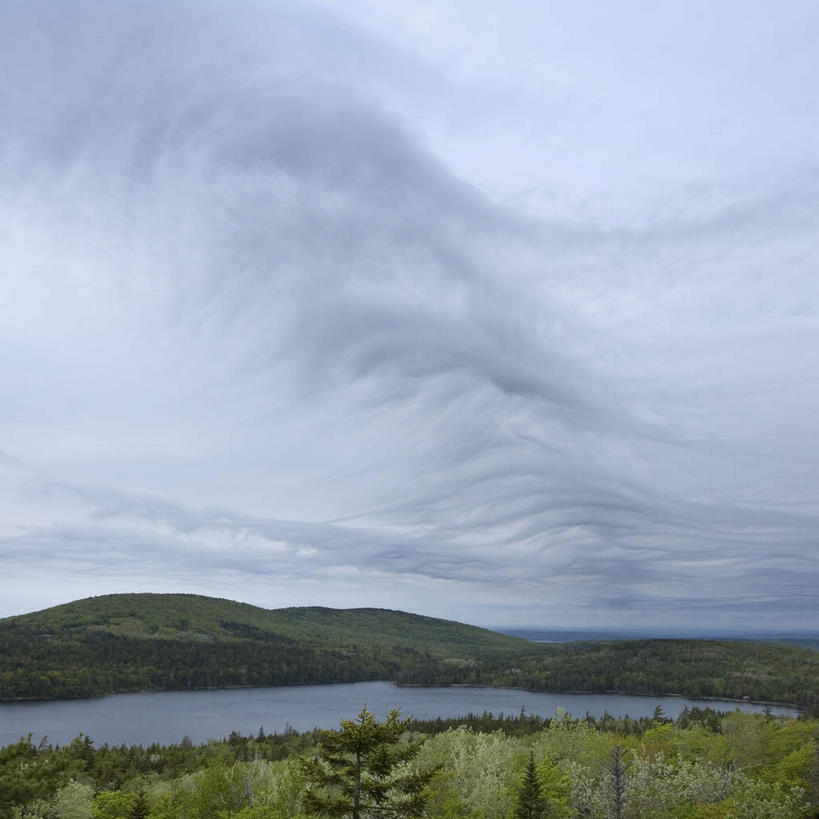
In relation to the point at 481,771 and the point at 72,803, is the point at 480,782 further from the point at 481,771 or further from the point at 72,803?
the point at 72,803

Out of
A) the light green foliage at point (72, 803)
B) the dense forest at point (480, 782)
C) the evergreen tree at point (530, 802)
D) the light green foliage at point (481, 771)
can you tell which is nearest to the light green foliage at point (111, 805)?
the dense forest at point (480, 782)

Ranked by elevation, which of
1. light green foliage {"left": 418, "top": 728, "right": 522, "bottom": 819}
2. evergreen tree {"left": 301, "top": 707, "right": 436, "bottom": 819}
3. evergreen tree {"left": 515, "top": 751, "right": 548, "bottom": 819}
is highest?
evergreen tree {"left": 301, "top": 707, "right": 436, "bottom": 819}

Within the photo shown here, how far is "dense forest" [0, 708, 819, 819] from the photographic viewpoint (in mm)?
31609

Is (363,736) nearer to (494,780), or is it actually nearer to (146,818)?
(146,818)

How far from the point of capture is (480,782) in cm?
5784

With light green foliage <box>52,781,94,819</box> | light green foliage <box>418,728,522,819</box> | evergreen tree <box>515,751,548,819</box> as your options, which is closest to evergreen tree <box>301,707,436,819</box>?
light green foliage <box>418,728,522,819</box>

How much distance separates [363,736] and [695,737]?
246 feet

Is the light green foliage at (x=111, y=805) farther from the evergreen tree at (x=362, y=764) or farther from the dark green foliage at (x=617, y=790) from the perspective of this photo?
the dark green foliage at (x=617, y=790)

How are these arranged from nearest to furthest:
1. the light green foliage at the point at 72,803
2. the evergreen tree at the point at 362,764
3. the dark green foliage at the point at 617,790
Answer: the evergreen tree at the point at 362,764 → the dark green foliage at the point at 617,790 → the light green foliage at the point at 72,803

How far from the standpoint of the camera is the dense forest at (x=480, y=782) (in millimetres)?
31609

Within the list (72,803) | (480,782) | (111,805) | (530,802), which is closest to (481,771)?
(480,782)

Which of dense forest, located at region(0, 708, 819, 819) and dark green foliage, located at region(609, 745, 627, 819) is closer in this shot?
dense forest, located at region(0, 708, 819, 819)

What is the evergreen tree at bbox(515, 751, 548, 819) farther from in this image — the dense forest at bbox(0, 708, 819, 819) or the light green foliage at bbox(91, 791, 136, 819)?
the light green foliage at bbox(91, 791, 136, 819)

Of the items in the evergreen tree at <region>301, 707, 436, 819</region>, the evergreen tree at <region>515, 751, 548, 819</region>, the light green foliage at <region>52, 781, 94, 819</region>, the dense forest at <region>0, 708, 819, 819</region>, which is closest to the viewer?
the evergreen tree at <region>301, 707, 436, 819</region>
